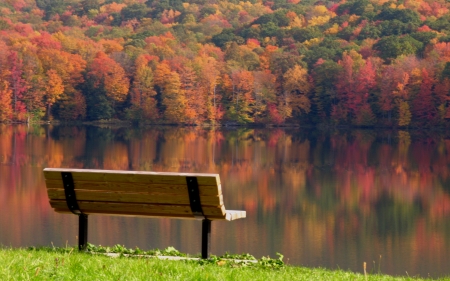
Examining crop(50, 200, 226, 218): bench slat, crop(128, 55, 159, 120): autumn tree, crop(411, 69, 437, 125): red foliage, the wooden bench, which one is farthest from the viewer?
crop(128, 55, 159, 120): autumn tree

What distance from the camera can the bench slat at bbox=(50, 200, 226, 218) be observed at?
7.41 m

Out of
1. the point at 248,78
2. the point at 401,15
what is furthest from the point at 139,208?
the point at 401,15

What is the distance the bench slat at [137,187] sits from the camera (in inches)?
286

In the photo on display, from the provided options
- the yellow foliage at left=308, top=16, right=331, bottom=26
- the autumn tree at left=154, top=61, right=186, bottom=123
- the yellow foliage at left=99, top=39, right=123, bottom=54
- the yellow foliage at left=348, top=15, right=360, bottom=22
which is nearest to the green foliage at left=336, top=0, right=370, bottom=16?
the yellow foliage at left=348, top=15, right=360, bottom=22

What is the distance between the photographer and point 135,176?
738 cm

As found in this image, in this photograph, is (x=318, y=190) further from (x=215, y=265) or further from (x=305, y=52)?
(x=305, y=52)

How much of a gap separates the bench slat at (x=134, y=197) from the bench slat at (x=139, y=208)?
44 mm

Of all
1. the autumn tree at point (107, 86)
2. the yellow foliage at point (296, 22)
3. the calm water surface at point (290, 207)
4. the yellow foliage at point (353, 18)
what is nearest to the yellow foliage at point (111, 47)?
the autumn tree at point (107, 86)

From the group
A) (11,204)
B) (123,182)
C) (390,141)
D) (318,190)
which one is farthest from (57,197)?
(390,141)

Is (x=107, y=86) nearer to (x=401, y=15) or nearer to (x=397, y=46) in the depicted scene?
(x=397, y=46)

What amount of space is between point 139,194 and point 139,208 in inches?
6.3

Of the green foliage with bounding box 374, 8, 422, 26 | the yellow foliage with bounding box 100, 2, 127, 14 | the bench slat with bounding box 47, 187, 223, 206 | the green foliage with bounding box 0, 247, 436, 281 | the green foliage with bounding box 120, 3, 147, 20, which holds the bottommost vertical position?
the green foliage with bounding box 0, 247, 436, 281

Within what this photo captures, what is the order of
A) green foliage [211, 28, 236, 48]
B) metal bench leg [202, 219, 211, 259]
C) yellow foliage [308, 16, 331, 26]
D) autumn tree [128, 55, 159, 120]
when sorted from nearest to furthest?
metal bench leg [202, 219, 211, 259], autumn tree [128, 55, 159, 120], green foliage [211, 28, 236, 48], yellow foliage [308, 16, 331, 26]

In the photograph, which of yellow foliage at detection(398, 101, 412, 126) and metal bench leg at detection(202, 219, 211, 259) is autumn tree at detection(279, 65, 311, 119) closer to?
yellow foliage at detection(398, 101, 412, 126)
